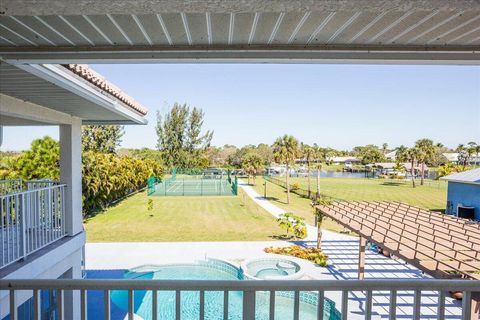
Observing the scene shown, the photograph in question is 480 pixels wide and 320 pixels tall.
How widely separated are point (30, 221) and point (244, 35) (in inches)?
175

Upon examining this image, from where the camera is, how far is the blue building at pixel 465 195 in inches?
758

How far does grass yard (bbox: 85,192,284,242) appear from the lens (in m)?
16.7

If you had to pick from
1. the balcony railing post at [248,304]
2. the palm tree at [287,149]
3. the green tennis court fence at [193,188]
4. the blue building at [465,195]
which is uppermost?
the palm tree at [287,149]

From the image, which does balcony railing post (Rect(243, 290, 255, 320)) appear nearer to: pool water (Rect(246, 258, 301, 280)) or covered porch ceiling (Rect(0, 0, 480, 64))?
covered porch ceiling (Rect(0, 0, 480, 64))

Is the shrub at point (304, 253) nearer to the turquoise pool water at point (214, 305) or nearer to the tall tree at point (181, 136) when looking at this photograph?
the turquoise pool water at point (214, 305)

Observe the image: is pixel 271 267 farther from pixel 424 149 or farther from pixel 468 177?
pixel 424 149

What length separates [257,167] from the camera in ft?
123

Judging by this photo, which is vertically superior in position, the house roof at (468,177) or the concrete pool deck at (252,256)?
the house roof at (468,177)

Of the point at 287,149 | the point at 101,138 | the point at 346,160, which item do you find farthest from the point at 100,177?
the point at 346,160

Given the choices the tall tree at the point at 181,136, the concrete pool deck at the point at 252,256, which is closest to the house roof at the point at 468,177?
the concrete pool deck at the point at 252,256

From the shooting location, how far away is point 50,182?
652 centimetres

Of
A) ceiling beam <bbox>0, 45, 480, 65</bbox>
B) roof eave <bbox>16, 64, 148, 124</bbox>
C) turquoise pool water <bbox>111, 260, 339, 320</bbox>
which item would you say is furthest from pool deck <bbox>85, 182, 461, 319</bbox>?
ceiling beam <bbox>0, 45, 480, 65</bbox>

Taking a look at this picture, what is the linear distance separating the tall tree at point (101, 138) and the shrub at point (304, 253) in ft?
90.9

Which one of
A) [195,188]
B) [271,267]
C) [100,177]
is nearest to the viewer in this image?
[271,267]
